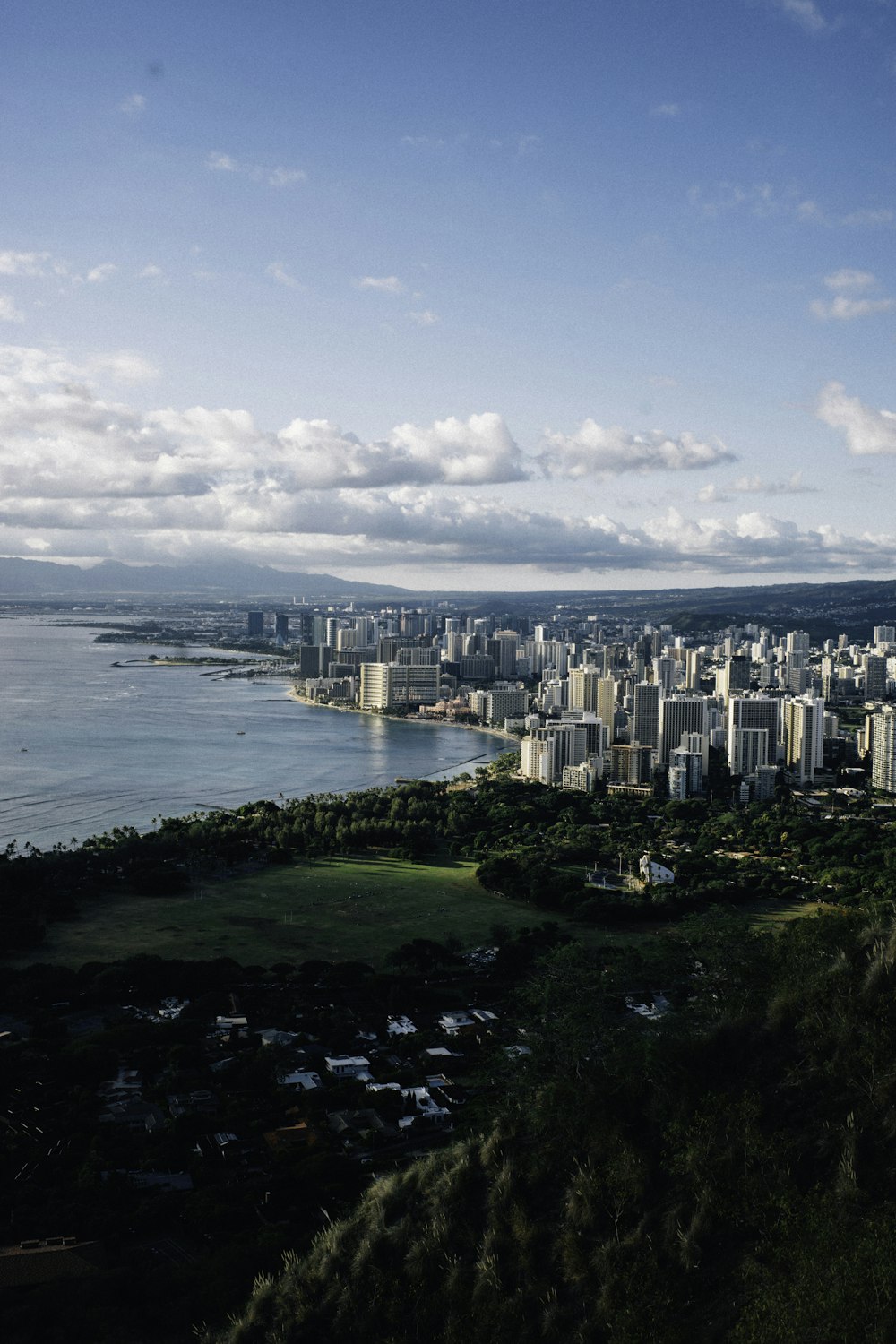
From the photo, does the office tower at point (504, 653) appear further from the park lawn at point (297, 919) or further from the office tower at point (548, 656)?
the park lawn at point (297, 919)

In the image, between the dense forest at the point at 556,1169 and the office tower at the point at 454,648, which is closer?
the dense forest at the point at 556,1169

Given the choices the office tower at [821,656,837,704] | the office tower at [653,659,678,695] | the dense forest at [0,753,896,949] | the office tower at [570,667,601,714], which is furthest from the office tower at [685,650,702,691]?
the dense forest at [0,753,896,949]

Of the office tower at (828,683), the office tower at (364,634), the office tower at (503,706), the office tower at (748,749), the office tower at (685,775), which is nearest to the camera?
the office tower at (685,775)

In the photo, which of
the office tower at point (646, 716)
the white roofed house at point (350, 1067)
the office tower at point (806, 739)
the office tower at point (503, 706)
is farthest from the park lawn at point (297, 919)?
the office tower at point (503, 706)

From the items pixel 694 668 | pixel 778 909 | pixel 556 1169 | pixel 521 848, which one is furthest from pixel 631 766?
pixel 694 668

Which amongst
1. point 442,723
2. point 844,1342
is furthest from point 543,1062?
point 442,723

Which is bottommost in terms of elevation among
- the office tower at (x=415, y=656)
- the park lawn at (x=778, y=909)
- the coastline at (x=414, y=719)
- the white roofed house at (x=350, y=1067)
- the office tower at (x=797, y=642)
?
the coastline at (x=414, y=719)

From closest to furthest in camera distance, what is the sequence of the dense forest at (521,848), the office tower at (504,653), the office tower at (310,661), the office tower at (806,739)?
the dense forest at (521,848), the office tower at (806,739), the office tower at (310,661), the office tower at (504,653)

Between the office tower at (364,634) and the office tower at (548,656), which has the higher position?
the office tower at (364,634)

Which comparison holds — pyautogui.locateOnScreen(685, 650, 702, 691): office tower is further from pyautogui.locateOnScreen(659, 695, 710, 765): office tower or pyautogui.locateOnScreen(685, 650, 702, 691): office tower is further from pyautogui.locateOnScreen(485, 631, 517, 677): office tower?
pyautogui.locateOnScreen(659, 695, 710, 765): office tower
